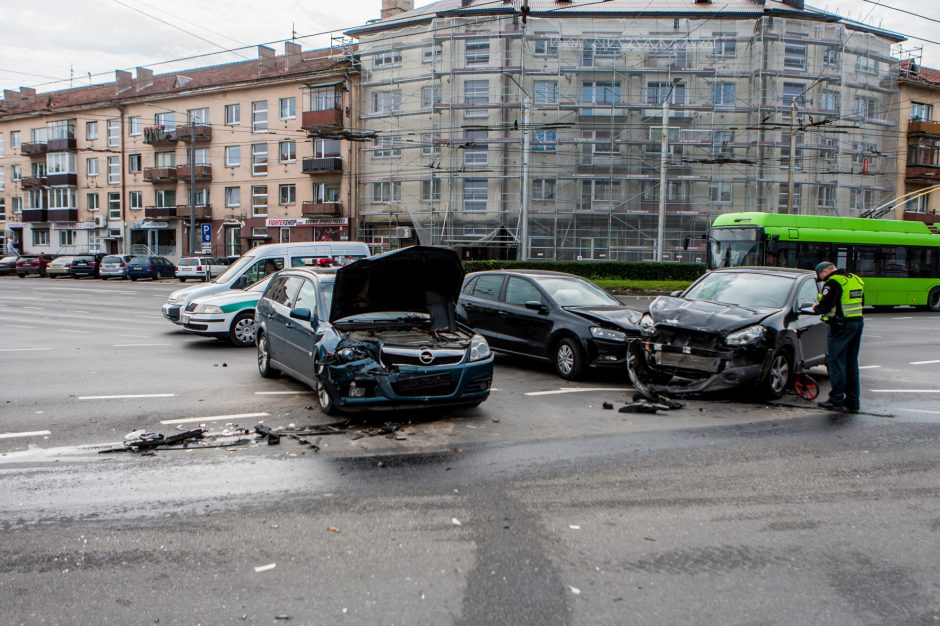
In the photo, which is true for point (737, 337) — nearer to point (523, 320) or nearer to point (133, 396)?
point (523, 320)

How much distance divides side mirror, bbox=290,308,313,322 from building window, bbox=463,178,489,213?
32231 millimetres

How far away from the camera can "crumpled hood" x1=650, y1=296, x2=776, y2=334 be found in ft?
29.4

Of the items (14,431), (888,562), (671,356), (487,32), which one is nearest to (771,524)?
(888,562)

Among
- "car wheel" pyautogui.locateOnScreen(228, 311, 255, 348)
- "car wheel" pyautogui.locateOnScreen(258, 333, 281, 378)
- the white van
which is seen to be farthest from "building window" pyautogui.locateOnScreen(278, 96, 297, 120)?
"car wheel" pyautogui.locateOnScreen(258, 333, 281, 378)

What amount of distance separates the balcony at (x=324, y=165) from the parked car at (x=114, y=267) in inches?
463

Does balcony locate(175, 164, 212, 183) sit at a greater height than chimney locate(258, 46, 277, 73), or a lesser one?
lesser

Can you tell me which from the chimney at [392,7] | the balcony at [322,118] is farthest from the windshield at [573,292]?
the chimney at [392,7]

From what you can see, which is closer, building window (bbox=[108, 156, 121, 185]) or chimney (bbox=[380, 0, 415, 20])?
chimney (bbox=[380, 0, 415, 20])

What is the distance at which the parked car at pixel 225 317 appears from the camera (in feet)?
44.1

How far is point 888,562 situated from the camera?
14.0 feet

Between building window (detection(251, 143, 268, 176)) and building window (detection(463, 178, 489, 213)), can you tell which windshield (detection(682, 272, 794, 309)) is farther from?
building window (detection(251, 143, 268, 176))

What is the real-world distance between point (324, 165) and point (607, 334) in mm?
38230

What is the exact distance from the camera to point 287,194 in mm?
48719

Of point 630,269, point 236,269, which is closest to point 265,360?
point 236,269
